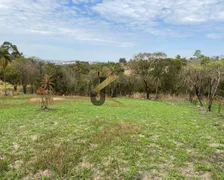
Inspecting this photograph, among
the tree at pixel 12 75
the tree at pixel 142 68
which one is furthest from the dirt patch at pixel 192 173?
the tree at pixel 12 75

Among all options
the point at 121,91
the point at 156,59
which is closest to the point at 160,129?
the point at 156,59

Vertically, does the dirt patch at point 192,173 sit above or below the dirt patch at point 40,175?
above

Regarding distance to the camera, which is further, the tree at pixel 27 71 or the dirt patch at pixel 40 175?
the tree at pixel 27 71

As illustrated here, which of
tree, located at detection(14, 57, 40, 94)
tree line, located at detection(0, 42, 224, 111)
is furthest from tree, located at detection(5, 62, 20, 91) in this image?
tree, located at detection(14, 57, 40, 94)

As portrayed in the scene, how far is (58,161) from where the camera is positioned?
4246mm

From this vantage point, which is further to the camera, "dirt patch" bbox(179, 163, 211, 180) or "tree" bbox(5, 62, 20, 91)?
"tree" bbox(5, 62, 20, 91)

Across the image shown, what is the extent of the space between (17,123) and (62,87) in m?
17.7

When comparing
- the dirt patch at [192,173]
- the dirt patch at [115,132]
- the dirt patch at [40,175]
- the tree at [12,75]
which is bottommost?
the dirt patch at [40,175]

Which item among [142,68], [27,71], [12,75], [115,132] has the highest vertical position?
[142,68]

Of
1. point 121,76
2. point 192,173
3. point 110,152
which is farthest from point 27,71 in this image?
point 192,173

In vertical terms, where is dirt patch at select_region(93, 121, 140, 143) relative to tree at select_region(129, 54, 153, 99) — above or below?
below

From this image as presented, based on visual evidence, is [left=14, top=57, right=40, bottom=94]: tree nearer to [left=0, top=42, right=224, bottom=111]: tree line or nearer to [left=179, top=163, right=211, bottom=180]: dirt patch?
[left=0, top=42, right=224, bottom=111]: tree line

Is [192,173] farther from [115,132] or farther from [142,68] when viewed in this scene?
[142,68]

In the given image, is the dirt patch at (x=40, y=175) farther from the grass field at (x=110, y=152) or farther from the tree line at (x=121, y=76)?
the tree line at (x=121, y=76)
